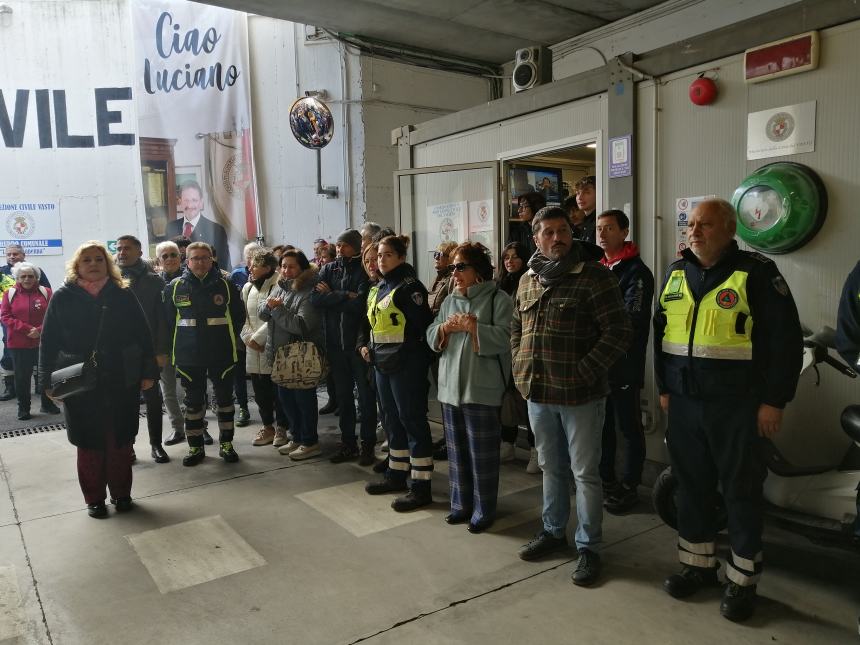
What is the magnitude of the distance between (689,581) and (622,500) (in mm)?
986

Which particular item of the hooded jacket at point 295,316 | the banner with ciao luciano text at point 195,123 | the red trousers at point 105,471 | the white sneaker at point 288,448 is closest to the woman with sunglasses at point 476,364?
the hooded jacket at point 295,316

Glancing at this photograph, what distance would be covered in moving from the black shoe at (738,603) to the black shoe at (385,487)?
2.13 meters

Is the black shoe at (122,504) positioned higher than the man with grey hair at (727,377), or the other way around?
the man with grey hair at (727,377)

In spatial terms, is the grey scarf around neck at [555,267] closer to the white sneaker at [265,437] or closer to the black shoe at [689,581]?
the black shoe at [689,581]

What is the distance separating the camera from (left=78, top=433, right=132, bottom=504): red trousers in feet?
13.3

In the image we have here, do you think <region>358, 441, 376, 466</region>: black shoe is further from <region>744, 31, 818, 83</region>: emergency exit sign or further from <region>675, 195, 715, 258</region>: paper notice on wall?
<region>744, 31, 818, 83</region>: emergency exit sign

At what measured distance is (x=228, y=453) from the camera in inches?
201

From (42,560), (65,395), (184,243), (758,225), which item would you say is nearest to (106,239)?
(184,243)

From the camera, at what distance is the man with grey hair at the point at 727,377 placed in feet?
8.49

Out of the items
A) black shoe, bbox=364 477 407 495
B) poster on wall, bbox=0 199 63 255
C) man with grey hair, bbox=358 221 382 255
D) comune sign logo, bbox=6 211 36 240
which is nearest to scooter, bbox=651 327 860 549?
black shoe, bbox=364 477 407 495

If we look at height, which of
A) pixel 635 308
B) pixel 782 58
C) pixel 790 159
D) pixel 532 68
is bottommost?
pixel 635 308

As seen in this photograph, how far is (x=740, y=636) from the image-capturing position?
255 centimetres

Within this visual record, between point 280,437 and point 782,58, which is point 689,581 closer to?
point 782,58

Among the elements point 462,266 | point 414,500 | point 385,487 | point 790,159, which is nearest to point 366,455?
point 385,487
